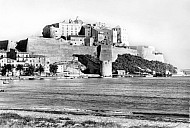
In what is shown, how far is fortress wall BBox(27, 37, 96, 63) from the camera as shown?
269ft

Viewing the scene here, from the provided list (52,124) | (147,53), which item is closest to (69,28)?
(147,53)

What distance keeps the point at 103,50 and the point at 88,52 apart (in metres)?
3.63

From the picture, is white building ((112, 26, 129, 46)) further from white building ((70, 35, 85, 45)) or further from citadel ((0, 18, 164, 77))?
white building ((70, 35, 85, 45))

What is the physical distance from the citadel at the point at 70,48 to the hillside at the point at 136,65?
4.73 feet

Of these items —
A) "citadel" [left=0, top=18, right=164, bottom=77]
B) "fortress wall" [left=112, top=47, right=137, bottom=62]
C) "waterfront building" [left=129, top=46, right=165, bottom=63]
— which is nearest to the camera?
"citadel" [left=0, top=18, right=164, bottom=77]

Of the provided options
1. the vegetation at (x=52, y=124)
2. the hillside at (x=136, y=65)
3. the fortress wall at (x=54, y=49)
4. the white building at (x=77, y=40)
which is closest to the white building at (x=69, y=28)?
the white building at (x=77, y=40)

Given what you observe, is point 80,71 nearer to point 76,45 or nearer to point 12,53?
point 76,45

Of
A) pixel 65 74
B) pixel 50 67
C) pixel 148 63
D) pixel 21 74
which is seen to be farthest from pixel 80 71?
pixel 148 63

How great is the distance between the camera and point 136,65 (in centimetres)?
9962

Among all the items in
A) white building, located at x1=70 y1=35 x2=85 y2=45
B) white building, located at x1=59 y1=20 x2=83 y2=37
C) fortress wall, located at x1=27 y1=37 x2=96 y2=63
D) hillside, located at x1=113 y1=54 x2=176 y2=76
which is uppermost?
white building, located at x1=59 y1=20 x2=83 y2=37

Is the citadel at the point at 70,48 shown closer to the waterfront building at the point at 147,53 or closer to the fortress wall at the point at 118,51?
the fortress wall at the point at 118,51

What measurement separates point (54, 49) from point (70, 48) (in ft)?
14.7

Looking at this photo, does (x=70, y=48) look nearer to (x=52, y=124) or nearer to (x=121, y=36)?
(x=121, y=36)

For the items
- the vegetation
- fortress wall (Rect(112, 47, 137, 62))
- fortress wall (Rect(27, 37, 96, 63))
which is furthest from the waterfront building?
the vegetation
